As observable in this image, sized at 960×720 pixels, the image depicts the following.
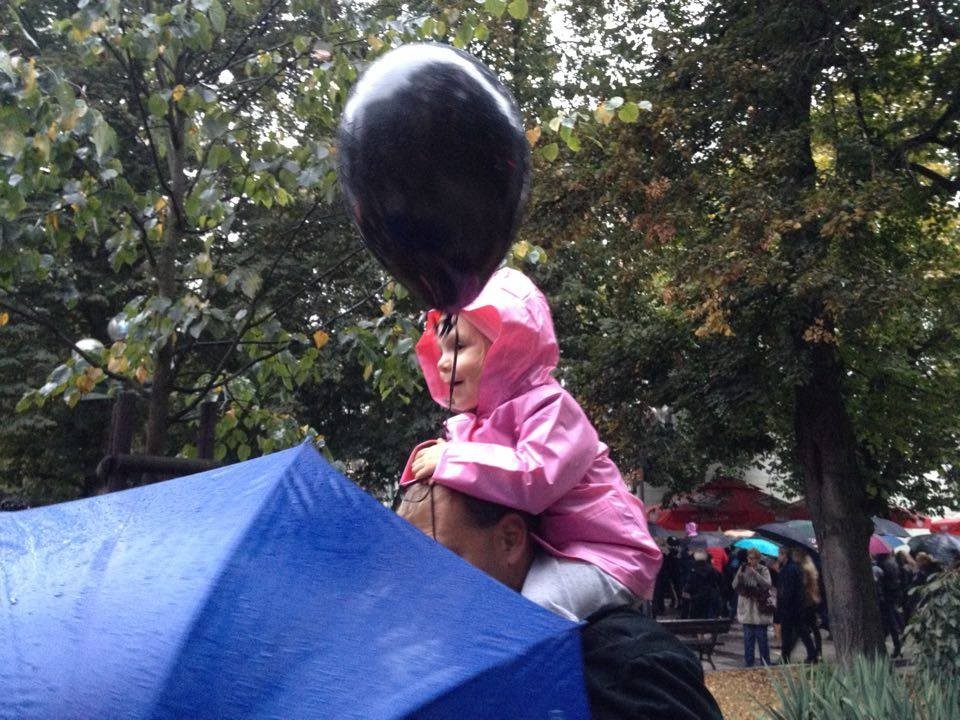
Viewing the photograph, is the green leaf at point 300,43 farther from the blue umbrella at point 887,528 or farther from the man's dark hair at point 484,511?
the blue umbrella at point 887,528

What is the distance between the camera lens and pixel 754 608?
15.4 m

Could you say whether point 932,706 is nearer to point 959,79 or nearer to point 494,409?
point 494,409

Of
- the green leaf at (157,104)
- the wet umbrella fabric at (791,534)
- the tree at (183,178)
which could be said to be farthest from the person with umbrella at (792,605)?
the green leaf at (157,104)

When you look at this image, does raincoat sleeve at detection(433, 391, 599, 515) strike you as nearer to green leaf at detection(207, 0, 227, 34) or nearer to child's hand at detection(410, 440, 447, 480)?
child's hand at detection(410, 440, 447, 480)

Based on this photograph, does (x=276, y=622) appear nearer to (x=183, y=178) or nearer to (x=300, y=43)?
(x=300, y=43)


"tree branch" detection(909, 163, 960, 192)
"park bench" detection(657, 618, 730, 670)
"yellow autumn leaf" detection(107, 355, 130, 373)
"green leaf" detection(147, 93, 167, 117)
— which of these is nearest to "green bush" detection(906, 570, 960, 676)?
"tree branch" detection(909, 163, 960, 192)

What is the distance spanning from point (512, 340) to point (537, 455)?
0.27 metres

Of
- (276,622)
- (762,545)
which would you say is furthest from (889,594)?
(276,622)

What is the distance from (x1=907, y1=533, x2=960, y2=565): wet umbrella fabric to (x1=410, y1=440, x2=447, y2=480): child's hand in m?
19.2

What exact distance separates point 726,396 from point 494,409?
11.0 metres

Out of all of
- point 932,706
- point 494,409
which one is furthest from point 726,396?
point 494,409

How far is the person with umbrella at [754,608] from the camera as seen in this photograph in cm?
1523

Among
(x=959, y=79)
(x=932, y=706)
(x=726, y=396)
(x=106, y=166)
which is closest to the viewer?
(x=106, y=166)

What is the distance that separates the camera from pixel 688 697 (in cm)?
154
